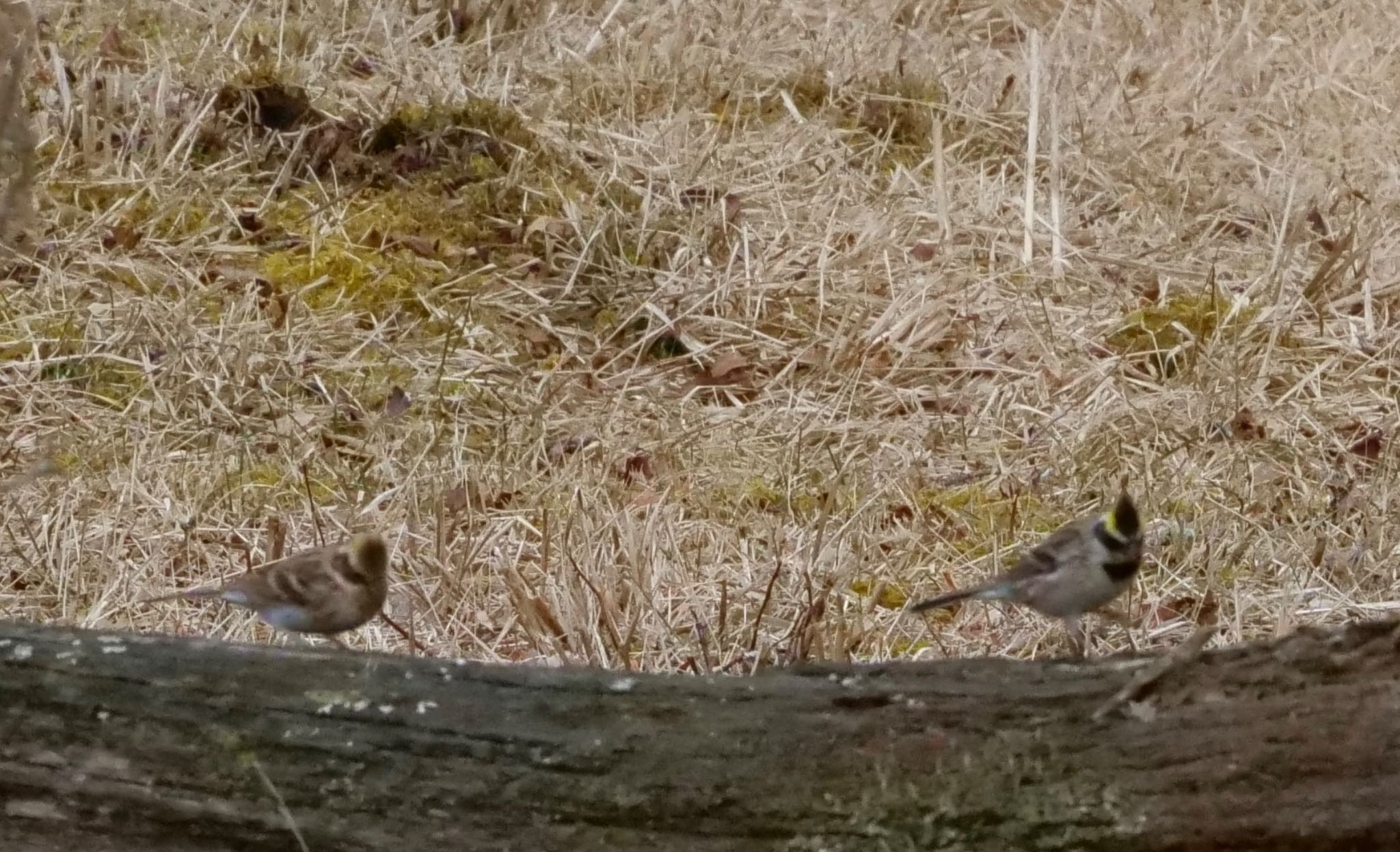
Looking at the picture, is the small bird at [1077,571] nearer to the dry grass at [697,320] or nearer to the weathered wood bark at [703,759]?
the dry grass at [697,320]

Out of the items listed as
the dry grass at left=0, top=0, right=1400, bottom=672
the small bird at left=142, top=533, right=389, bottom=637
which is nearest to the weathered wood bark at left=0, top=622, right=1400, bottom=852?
the small bird at left=142, top=533, right=389, bottom=637

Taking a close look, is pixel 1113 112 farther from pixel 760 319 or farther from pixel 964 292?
pixel 760 319

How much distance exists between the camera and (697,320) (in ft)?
18.8

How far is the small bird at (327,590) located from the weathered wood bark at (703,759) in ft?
3.03

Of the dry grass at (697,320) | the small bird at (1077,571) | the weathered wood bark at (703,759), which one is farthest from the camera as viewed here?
the dry grass at (697,320)

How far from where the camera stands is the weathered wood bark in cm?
221

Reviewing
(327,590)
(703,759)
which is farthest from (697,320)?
(703,759)

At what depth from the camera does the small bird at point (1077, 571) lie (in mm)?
3234

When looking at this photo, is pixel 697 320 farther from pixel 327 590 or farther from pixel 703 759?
pixel 703 759

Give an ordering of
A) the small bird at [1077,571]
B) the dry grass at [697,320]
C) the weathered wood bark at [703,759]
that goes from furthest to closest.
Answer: the dry grass at [697,320]
the small bird at [1077,571]
the weathered wood bark at [703,759]

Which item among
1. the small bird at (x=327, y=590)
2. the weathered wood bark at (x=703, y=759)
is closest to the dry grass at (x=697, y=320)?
the small bird at (x=327, y=590)

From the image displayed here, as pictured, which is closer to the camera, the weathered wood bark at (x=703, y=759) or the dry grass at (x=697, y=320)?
the weathered wood bark at (x=703, y=759)

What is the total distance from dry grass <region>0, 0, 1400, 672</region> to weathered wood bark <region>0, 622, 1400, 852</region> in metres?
1.11

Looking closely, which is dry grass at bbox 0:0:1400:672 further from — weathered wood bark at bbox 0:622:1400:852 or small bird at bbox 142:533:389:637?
weathered wood bark at bbox 0:622:1400:852
